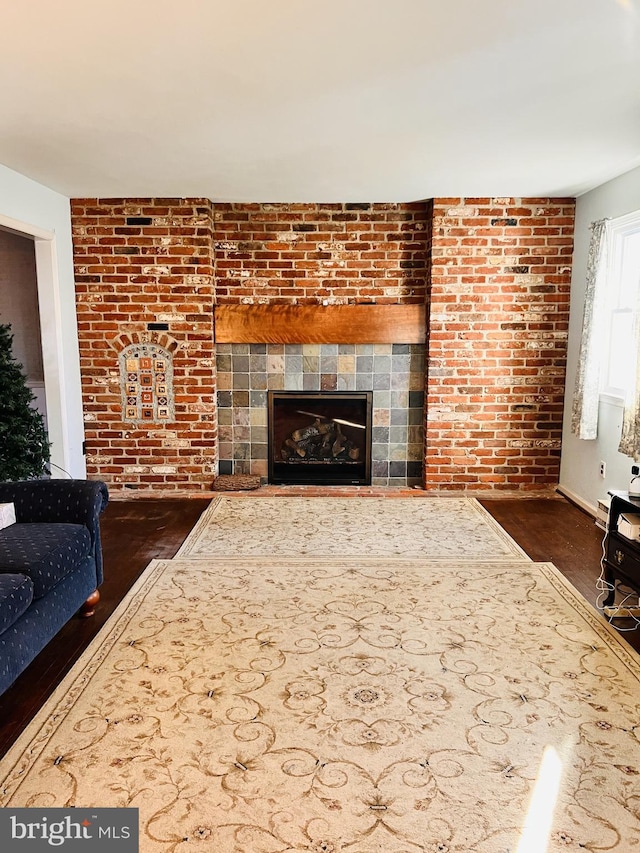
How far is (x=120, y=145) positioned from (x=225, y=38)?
157cm

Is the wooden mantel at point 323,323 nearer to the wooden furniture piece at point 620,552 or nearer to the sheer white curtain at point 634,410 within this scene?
the sheer white curtain at point 634,410

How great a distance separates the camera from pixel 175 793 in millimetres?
1861

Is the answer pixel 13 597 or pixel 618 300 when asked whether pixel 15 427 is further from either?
pixel 618 300

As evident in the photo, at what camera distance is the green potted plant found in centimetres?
370

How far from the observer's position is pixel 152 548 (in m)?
4.02

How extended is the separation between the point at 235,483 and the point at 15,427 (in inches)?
81.7

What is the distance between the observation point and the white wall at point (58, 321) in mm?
4684

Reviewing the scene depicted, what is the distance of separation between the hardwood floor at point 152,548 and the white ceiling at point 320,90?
245 centimetres

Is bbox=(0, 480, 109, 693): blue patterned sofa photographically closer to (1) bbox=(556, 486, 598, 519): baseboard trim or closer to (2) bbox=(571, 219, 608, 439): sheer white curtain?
(2) bbox=(571, 219, 608, 439): sheer white curtain

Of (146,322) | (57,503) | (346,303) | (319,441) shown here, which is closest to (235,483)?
(319,441)

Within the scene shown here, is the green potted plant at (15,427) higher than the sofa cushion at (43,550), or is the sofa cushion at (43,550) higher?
the green potted plant at (15,427)

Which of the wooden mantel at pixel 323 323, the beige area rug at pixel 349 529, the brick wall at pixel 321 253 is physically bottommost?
the beige area rug at pixel 349 529

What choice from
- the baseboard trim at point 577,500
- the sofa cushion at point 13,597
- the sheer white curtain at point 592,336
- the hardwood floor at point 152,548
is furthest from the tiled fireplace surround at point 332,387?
the sofa cushion at point 13,597

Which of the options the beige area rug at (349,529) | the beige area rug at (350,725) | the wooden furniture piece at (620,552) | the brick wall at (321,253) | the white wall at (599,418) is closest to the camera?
the beige area rug at (350,725)
